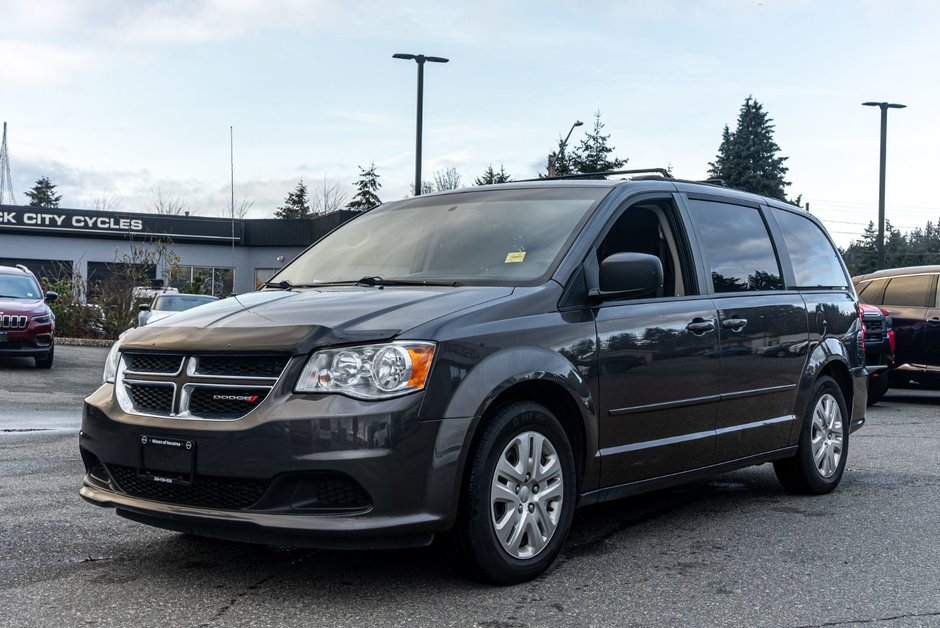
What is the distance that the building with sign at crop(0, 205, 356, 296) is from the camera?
43.9m

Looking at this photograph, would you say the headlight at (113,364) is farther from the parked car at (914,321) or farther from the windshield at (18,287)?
the windshield at (18,287)

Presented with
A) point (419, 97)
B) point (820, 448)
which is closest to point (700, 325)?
point (820, 448)

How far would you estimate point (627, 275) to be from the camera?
4793mm

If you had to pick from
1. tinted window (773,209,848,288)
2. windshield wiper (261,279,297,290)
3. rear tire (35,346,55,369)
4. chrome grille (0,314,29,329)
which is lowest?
rear tire (35,346,55,369)

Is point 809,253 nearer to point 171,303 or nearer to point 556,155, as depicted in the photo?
point 171,303

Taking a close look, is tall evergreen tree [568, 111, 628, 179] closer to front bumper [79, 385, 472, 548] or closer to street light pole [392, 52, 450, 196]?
street light pole [392, 52, 450, 196]

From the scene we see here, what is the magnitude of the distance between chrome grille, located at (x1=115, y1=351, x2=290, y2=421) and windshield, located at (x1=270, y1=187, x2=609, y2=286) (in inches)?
44.4

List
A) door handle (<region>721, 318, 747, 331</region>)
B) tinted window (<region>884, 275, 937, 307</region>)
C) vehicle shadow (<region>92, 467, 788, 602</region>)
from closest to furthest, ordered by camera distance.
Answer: vehicle shadow (<region>92, 467, 788, 602</region>) < door handle (<region>721, 318, 747, 331</region>) < tinted window (<region>884, 275, 937, 307</region>)

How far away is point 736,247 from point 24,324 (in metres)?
12.9

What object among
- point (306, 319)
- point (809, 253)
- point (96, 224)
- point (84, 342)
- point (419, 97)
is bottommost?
point (84, 342)

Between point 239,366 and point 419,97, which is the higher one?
point 419,97

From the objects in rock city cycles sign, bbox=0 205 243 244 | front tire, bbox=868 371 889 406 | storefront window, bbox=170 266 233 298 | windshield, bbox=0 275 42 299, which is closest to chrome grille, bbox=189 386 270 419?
front tire, bbox=868 371 889 406

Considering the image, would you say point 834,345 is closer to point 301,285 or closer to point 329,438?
point 301,285

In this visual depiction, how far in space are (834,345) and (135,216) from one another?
41573mm
